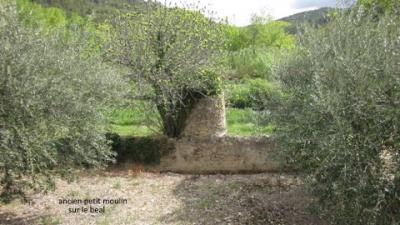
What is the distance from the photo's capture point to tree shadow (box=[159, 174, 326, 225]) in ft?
26.0

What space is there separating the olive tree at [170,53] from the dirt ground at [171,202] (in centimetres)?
211

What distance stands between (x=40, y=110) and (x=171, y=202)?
3.20 metres

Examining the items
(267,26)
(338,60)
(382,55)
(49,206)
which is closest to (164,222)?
(49,206)

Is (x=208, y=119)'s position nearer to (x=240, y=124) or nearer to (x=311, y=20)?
(x=240, y=124)

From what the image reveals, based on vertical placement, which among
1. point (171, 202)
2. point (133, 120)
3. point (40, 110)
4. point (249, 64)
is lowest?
point (171, 202)

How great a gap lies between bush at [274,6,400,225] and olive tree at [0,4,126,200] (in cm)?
367

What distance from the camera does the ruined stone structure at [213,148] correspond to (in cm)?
1096

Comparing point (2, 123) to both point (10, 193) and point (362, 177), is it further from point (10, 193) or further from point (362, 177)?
point (362, 177)

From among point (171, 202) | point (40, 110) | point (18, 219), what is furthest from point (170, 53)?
point (18, 219)

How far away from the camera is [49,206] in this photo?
844 cm

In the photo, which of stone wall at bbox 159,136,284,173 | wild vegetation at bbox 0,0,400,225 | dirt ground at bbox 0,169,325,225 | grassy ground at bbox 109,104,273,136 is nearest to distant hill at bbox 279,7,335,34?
wild vegetation at bbox 0,0,400,225

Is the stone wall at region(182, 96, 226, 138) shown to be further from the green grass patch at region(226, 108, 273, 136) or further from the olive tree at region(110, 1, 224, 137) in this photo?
the green grass patch at region(226, 108, 273, 136)

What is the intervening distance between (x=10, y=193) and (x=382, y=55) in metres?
6.02

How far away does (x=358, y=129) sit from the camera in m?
6.24
